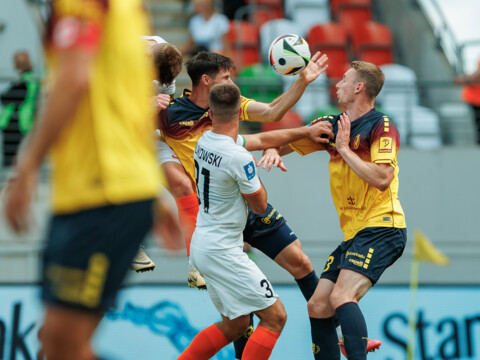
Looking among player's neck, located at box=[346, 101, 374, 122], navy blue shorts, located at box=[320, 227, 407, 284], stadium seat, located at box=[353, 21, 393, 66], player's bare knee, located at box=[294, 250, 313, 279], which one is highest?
stadium seat, located at box=[353, 21, 393, 66]

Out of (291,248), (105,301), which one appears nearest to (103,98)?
(105,301)

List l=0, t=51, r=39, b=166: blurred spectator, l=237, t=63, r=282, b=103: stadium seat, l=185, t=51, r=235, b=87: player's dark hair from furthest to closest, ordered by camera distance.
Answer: l=237, t=63, r=282, b=103: stadium seat → l=0, t=51, r=39, b=166: blurred spectator → l=185, t=51, r=235, b=87: player's dark hair

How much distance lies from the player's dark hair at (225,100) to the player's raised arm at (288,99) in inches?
18.3

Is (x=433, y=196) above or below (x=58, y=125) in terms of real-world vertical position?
below

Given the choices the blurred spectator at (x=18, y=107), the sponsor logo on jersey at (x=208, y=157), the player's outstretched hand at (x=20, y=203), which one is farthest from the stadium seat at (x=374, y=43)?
the player's outstretched hand at (x=20, y=203)

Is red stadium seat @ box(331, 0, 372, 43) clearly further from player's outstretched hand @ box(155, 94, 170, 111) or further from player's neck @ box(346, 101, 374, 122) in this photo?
player's outstretched hand @ box(155, 94, 170, 111)

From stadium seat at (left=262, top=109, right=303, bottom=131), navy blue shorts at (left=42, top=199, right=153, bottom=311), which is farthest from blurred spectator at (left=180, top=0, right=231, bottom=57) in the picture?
navy blue shorts at (left=42, top=199, right=153, bottom=311)

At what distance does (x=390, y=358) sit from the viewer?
23.6 ft

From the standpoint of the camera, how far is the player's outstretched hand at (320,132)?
17.1 ft

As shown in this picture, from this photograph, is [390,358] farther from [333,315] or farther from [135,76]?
[135,76]

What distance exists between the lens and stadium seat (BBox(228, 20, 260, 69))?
1051 cm

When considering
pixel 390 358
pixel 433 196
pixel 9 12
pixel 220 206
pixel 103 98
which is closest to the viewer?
pixel 103 98

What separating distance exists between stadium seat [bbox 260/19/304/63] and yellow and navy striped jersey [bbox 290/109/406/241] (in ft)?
17.5

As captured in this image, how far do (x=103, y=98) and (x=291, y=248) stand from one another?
9.53 feet
